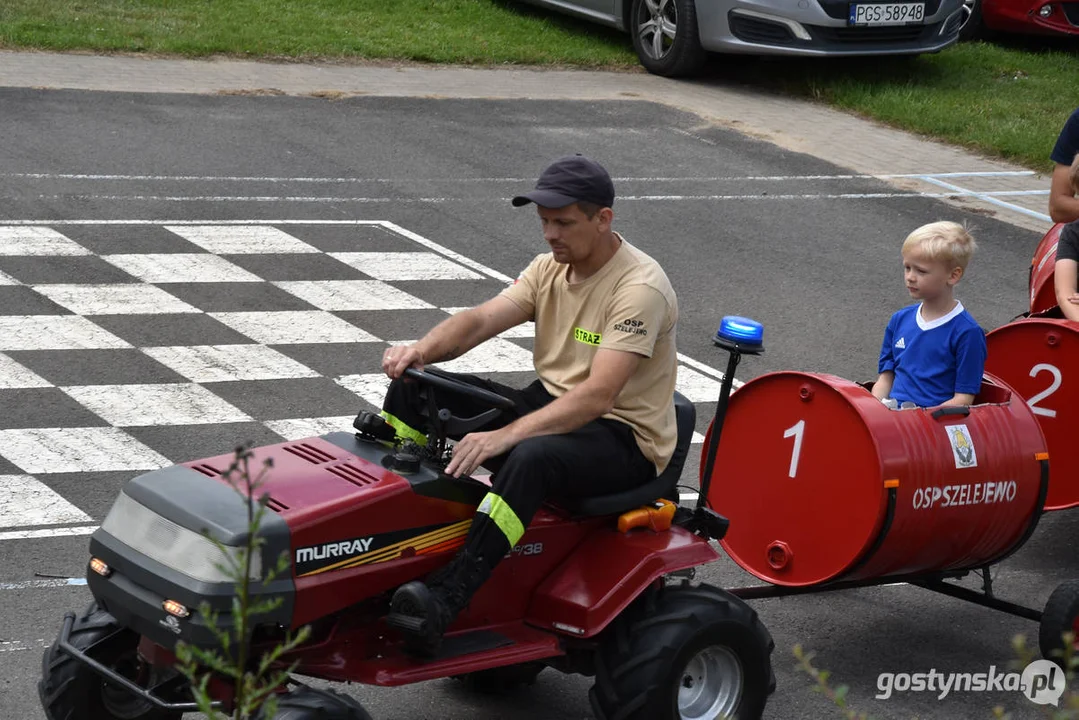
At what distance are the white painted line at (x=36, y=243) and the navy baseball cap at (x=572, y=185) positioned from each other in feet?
18.0

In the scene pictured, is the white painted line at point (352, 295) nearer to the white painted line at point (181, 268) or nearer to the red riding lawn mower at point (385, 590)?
the white painted line at point (181, 268)

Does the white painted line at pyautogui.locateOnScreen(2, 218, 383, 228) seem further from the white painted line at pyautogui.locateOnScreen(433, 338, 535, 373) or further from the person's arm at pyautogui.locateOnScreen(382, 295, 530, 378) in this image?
the person's arm at pyautogui.locateOnScreen(382, 295, 530, 378)

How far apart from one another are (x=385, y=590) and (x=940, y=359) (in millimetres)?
2412

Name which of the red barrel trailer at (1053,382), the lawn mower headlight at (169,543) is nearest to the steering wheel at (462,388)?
the lawn mower headlight at (169,543)

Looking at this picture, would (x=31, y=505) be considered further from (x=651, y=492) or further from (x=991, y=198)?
(x=991, y=198)

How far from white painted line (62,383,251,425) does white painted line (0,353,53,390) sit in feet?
0.49

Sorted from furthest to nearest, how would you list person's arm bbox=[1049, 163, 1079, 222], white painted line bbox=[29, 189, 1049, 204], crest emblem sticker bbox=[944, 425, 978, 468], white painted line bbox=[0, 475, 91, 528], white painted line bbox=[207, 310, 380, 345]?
white painted line bbox=[29, 189, 1049, 204]
white painted line bbox=[207, 310, 380, 345]
person's arm bbox=[1049, 163, 1079, 222]
white painted line bbox=[0, 475, 91, 528]
crest emblem sticker bbox=[944, 425, 978, 468]

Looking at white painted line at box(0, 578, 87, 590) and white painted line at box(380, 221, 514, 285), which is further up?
white painted line at box(380, 221, 514, 285)

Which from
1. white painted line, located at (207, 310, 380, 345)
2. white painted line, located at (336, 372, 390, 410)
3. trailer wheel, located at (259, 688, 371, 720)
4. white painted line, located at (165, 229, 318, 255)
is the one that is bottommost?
white painted line, located at (336, 372, 390, 410)

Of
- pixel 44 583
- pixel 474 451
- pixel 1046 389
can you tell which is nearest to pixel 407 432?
pixel 474 451

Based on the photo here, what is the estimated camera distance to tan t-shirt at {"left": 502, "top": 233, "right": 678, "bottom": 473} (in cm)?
466

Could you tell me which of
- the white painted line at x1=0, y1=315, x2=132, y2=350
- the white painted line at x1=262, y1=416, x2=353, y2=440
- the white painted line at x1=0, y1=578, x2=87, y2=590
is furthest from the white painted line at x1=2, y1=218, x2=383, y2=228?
the white painted line at x1=0, y1=578, x2=87, y2=590

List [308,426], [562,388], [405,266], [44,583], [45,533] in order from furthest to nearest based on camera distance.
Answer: [405,266] < [308,426] < [45,533] < [44,583] < [562,388]

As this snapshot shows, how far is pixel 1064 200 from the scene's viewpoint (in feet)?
22.2
